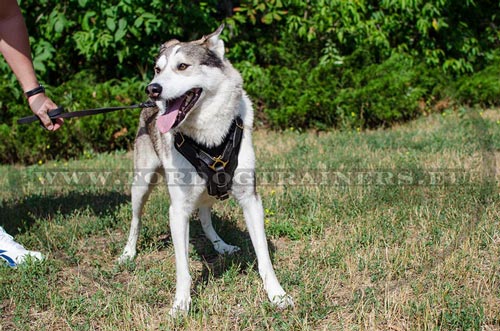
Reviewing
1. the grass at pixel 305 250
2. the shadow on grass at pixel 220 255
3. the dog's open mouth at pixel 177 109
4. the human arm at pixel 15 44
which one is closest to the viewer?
the grass at pixel 305 250

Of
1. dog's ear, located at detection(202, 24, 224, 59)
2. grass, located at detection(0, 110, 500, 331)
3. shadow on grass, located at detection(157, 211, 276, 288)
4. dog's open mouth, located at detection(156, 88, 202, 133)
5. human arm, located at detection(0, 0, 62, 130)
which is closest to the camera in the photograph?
grass, located at detection(0, 110, 500, 331)

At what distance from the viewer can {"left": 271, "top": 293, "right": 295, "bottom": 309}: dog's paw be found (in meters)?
3.32

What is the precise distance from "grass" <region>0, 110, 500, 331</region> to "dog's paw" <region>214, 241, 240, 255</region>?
0.06m

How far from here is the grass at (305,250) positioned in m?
3.22

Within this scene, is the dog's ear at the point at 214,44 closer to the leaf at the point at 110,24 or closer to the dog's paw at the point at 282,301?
the dog's paw at the point at 282,301

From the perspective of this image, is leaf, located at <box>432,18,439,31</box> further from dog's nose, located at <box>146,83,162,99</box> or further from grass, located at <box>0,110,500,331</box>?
dog's nose, located at <box>146,83,162,99</box>

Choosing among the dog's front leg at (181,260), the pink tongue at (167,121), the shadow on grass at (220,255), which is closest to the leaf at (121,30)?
the shadow on grass at (220,255)

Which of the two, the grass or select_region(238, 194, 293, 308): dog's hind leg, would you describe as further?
select_region(238, 194, 293, 308): dog's hind leg

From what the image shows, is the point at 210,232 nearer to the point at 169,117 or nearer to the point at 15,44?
the point at 169,117

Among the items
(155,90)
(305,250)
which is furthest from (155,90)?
(305,250)

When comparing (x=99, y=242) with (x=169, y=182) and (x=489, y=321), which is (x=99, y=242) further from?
(x=489, y=321)

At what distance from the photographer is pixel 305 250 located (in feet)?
13.6

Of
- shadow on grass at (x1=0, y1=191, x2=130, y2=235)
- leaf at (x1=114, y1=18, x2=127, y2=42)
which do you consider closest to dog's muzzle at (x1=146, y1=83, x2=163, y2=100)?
shadow on grass at (x1=0, y1=191, x2=130, y2=235)

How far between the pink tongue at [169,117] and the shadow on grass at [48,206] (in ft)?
7.21
